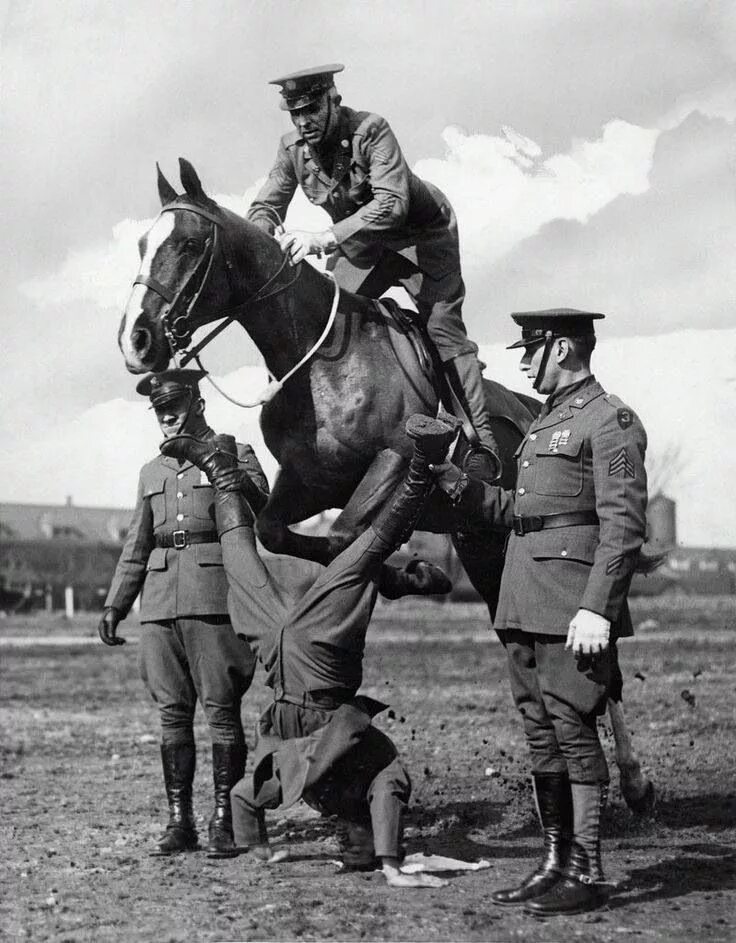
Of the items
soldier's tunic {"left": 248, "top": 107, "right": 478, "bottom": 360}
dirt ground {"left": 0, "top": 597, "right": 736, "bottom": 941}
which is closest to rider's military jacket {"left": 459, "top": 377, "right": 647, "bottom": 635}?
soldier's tunic {"left": 248, "top": 107, "right": 478, "bottom": 360}

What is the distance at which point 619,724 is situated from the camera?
6945mm

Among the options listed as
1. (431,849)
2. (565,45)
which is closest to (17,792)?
(431,849)

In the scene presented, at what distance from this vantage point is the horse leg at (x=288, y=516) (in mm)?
5863

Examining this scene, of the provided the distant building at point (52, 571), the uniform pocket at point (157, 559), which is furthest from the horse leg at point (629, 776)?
the distant building at point (52, 571)

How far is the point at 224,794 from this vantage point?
6.46 m

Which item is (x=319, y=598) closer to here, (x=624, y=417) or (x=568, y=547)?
(x=568, y=547)

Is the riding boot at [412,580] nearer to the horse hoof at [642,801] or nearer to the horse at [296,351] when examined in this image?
the horse at [296,351]

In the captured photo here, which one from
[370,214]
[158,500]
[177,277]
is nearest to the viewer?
[177,277]

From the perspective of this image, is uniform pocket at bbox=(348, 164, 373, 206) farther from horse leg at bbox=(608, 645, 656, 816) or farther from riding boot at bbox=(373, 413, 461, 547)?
horse leg at bbox=(608, 645, 656, 816)

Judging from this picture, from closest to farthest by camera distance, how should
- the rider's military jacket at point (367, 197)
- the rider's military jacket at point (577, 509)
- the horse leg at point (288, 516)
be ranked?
the rider's military jacket at point (577, 509)
the rider's military jacket at point (367, 197)
the horse leg at point (288, 516)

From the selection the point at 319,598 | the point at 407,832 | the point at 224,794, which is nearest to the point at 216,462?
the point at 319,598

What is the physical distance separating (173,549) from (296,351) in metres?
1.66

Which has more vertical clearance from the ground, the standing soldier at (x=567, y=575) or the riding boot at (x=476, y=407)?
the riding boot at (x=476, y=407)

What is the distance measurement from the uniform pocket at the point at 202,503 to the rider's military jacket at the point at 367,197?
157cm
